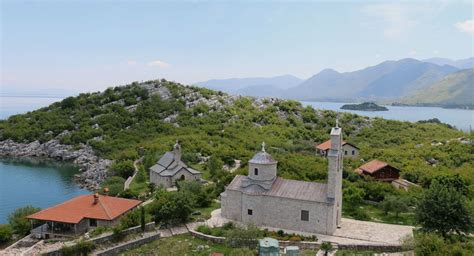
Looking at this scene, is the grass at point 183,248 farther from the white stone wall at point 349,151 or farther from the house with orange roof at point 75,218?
the white stone wall at point 349,151

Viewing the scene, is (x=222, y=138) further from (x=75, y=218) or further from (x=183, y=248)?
(x=183, y=248)

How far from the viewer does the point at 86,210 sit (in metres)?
30.8

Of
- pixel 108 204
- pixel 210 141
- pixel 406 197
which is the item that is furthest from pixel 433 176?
pixel 210 141

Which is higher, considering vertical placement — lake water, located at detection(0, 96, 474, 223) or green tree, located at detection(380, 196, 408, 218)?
green tree, located at detection(380, 196, 408, 218)

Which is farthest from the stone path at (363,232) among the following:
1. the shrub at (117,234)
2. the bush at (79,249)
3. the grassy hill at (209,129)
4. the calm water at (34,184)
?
the calm water at (34,184)

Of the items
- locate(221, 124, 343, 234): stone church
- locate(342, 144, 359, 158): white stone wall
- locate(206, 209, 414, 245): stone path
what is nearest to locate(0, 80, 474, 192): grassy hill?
locate(342, 144, 359, 158): white stone wall

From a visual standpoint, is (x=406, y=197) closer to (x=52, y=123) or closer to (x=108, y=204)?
(x=108, y=204)

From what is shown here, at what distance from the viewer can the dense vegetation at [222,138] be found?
3575cm

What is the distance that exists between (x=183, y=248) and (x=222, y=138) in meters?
43.4

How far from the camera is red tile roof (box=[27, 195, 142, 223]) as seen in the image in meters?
29.7

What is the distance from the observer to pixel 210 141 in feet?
216

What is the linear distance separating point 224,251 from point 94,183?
3071 cm

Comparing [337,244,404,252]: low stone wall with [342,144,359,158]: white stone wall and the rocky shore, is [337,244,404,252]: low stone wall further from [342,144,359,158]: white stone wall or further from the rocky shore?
the rocky shore

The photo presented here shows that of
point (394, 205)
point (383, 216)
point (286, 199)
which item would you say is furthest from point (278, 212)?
point (394, 205)
